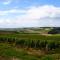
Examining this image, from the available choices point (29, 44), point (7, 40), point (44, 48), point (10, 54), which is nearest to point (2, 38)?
point (7, 40)

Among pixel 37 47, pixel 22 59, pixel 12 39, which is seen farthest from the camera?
Result: pixel 12 39

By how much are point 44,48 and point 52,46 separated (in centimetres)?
329

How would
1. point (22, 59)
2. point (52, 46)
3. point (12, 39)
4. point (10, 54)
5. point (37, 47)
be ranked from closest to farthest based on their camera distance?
point (22, 59)
point (10, 54)
point (52, 46)
point (37, 47)
point (12, 39)

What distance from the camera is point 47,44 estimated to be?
87.1 m

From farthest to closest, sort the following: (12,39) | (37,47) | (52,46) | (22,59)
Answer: (12,39)
(37,47)
(52,46)
(22,59)

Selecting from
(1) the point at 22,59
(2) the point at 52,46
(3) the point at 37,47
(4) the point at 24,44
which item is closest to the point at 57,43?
(2) the point at 52,46

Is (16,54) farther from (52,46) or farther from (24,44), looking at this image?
(24,44)

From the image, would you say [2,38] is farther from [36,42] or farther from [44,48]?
[44,48]

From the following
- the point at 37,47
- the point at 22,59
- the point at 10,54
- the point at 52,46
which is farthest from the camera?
the point at 37,47

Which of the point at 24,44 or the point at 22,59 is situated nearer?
the point at 22,59

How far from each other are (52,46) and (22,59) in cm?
3092

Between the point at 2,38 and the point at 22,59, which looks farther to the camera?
the point at 2,38

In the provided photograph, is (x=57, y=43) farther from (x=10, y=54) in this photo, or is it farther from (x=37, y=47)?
(x=10, y=54)

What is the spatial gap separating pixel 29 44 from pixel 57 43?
494 inches
